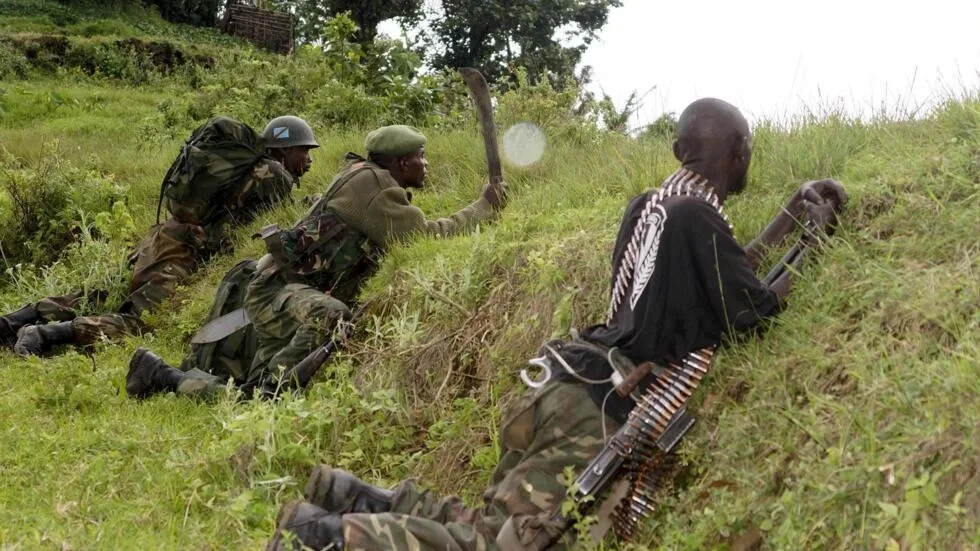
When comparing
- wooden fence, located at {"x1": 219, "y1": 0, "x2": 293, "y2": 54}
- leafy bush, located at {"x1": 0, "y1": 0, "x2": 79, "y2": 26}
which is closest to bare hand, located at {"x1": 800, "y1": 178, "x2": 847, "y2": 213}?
wooden fence, located at {"x1": 219, "y1": 0, "x2": 293, "y2": 54}

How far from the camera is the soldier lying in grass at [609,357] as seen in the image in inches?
155

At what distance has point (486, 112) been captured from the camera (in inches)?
295

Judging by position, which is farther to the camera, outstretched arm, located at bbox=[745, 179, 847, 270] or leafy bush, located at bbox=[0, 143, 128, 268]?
leafy bush, located at bbox=[0, 143, 128, 268]

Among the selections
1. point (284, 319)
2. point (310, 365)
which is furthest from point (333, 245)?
point (310, 365)

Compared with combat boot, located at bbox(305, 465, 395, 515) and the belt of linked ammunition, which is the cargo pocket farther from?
combat boot, located at bbox(305, 465, 395, 515)

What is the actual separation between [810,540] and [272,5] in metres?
A: 29.4

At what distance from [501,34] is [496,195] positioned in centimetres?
2328

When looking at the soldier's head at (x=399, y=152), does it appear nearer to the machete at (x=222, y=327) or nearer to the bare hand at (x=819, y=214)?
the machete at (x=222, y=327)

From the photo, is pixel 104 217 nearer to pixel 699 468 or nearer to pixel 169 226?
pixel 169 226

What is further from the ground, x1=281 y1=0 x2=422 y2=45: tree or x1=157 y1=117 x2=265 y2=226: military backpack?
x1=281 y1=0 x2=422 y2=45: tree

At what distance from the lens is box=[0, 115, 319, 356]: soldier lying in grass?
9.18 m

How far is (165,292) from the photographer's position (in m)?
9.35

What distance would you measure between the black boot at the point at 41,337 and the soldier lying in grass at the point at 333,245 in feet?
6.16

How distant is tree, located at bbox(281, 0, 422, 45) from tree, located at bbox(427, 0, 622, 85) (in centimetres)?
114
